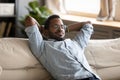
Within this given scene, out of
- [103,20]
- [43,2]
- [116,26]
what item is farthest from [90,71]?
[43,2]

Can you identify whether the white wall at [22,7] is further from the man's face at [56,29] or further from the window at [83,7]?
the man's face at [56,29]

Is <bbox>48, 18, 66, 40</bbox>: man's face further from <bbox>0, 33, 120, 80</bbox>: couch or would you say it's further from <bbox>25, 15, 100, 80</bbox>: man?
<bbox>0, 33, 120, 80</bbox>: couch

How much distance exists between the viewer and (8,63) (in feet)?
6.64

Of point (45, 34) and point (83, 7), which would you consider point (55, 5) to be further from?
point (45, 34)

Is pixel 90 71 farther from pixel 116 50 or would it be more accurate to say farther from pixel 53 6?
pixel 53 6

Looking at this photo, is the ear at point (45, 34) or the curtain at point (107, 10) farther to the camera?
the curtain at point (107, 10)

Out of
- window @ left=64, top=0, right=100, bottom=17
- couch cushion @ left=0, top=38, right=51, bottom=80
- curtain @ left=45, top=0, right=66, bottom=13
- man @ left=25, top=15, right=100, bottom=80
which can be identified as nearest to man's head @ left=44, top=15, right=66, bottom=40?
man @ left=25, top=15, right=100, bottom=80

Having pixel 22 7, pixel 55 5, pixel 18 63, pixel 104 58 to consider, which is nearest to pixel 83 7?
pixel 55 5

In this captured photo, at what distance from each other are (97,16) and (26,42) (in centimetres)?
196

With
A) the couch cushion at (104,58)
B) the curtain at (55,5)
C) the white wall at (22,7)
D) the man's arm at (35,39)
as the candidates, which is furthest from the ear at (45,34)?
the curtain at (55,5)

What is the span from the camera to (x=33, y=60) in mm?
2098

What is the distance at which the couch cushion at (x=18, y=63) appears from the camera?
2.02 meters

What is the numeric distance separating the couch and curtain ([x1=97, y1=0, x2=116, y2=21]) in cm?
132

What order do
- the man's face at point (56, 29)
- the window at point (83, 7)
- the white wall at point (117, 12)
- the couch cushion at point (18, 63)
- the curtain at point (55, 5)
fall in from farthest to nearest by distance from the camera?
the curtain at point (55, 5) → the window at point (83, 7) → the white wall at point (117, 12) → the man's face at point (56, 29) → the couch cushion at point (18, 63)
